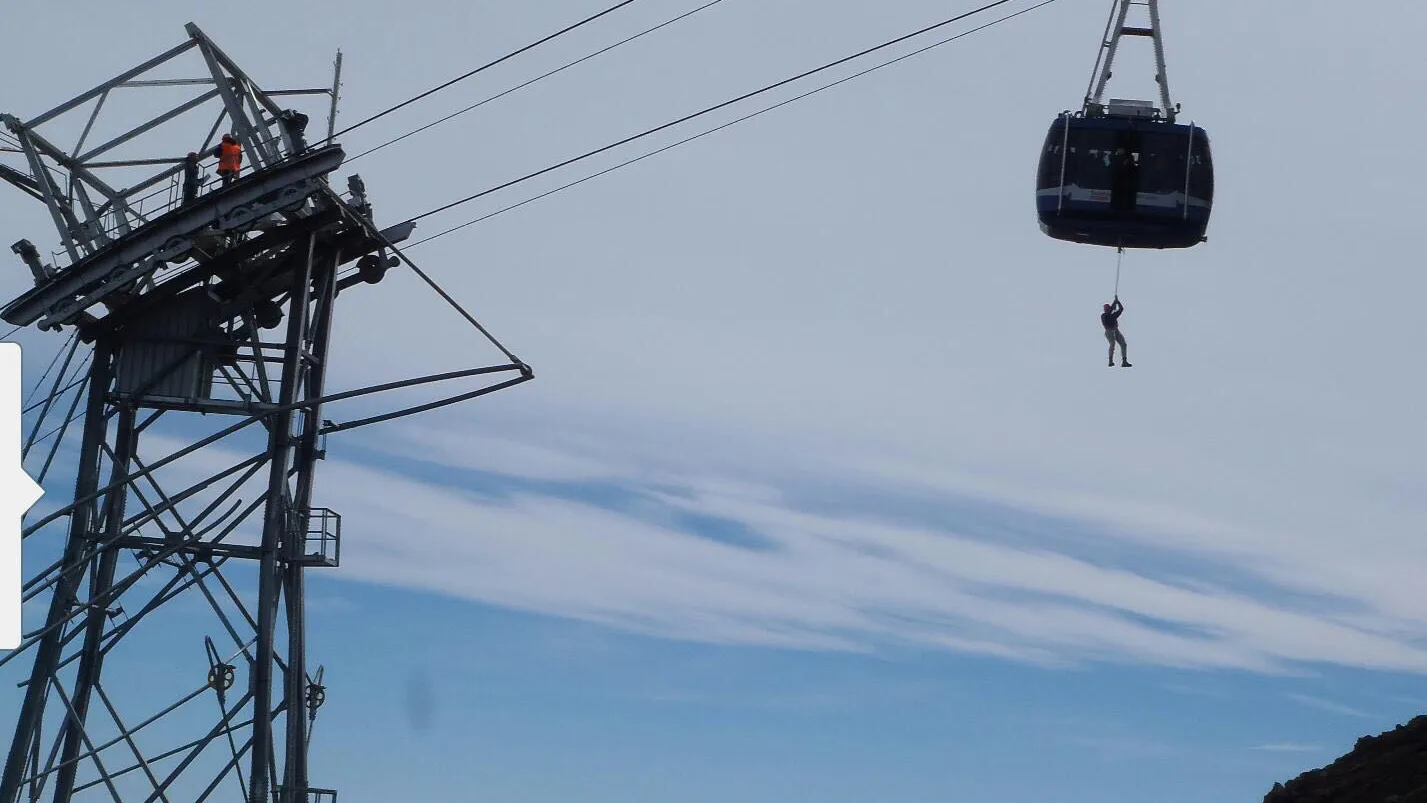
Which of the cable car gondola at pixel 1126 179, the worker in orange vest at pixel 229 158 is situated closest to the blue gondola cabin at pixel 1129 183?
the cable car gondola at pixel 1126 179

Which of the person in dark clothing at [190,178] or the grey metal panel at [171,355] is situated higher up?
the person in dark clothing at [190,178]

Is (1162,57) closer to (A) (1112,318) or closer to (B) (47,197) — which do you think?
(A) (1112,318)

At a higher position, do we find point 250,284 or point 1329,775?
point 250,284

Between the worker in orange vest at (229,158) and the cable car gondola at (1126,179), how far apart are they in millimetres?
16406

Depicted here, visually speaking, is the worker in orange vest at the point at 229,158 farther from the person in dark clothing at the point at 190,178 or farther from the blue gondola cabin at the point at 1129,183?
the blue gondola cabin at the point at 1129,183

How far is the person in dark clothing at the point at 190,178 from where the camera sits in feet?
141

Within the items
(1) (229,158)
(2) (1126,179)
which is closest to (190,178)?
(1) (229,158)

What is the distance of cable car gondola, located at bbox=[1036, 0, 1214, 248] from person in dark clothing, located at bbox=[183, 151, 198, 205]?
17.3 m

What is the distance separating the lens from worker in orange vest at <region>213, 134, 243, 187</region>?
42656 millimetres

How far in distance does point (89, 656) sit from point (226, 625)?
9.66ft

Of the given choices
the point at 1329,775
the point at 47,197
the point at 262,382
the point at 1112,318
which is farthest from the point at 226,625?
the point at 1329,775

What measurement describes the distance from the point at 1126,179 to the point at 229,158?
18.2 metres

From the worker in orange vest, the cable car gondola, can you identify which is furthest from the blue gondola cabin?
the worker in orange vest

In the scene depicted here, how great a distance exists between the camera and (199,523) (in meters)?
42.4
